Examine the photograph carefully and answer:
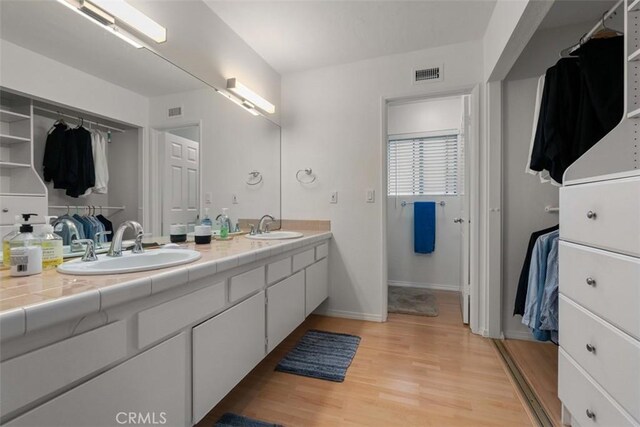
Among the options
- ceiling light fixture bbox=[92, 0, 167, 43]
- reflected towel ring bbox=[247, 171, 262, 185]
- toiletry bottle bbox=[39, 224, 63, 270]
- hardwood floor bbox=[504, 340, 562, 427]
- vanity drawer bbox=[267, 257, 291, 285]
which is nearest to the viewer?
toiletry bottle bbox=[39, 224, 63, 270]

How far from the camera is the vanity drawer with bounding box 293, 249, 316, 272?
197 centimetres

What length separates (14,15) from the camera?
997mm

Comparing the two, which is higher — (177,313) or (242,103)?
(242,103)

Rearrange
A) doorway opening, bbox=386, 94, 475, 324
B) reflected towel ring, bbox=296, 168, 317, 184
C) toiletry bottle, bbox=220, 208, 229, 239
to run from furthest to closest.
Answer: doorway opening, bbox=386, 94, 475, 324
reflected towel ring, bbox=296, 168, 317, 184
toiletry bottle, bbox=220, 208, 229, 239

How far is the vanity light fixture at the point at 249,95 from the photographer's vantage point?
2078 millimetres

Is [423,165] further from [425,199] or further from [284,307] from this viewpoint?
[284,307]

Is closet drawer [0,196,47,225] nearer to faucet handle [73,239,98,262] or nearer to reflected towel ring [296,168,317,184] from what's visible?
faucet handle [73,239,98,262]

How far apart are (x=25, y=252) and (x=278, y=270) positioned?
1.09 m

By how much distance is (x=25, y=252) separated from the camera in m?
0.89

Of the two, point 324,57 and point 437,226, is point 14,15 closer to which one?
point 324,57

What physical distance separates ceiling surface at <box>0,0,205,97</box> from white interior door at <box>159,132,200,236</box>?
311 mm

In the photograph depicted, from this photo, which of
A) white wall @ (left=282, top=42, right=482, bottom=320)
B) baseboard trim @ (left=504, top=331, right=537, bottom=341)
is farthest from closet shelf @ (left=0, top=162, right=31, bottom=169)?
baseboard trim @ (left=504, top=331, right=537, bottom=341)

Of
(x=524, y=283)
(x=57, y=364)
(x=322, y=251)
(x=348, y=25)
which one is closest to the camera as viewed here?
(x=57, y=364)

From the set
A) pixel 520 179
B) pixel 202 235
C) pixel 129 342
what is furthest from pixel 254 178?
pixel 520 179
